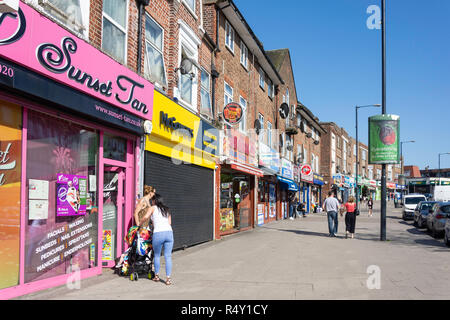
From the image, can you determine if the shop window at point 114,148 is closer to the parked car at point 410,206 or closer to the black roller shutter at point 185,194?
the black roller shutter at point 185,194

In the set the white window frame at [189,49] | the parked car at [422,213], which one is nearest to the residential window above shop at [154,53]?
the white window frame at [189,49]

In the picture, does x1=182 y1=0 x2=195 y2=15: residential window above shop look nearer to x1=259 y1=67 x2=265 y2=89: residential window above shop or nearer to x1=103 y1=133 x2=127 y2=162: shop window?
x1=103 y1=133 x2=127 y2=162: shop window

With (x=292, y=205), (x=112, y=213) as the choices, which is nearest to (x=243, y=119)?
(x=292, y=205)

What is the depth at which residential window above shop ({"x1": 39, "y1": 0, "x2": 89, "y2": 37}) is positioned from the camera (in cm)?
717

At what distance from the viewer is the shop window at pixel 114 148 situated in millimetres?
8859

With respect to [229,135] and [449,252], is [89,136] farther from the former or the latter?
[449,252]

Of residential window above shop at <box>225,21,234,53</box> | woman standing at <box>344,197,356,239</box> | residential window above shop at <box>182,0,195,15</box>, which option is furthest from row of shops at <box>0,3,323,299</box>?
woman standing at <box>344,197,356,239</box>

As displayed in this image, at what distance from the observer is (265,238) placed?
1616 cm

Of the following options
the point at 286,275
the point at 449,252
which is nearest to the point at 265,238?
the point at 449,252

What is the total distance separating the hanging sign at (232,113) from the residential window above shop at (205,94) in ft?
3.12

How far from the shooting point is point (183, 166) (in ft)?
41.2

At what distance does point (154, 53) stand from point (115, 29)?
80.3 inches

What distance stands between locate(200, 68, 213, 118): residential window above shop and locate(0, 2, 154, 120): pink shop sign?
5.34m

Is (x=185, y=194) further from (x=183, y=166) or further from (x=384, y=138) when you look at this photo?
(x=384, y=138)
